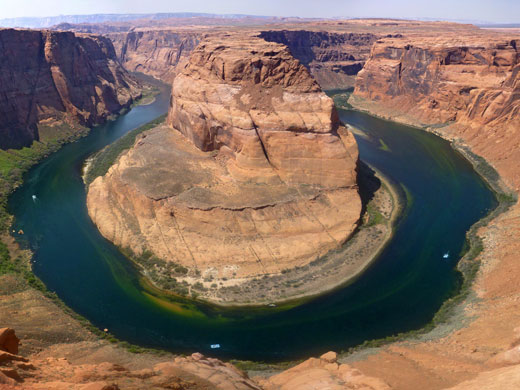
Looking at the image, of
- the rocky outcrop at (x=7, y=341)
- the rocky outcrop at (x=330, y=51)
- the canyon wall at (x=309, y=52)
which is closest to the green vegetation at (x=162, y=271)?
the rocky outcrop at (x=7, y=341)

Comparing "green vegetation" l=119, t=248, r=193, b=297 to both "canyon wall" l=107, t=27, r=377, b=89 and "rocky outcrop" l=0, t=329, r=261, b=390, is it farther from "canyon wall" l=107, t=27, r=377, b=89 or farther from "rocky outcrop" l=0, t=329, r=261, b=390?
"canyon wall" l=107, t=27, r=377, b=89

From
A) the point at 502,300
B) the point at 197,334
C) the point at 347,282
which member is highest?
the point at 502,300

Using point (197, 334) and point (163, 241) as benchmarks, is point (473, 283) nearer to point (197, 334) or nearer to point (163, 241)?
point (197, 334)

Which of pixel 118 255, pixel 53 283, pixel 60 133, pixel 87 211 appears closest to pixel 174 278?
pixel 118 255

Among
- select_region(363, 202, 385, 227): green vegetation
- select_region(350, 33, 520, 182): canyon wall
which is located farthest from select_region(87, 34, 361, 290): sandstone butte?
select_region(350, 33, 520, 182): canyon wall

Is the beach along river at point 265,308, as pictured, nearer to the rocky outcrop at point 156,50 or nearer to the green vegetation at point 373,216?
the green vegetation at point 373,216

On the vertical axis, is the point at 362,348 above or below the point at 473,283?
below

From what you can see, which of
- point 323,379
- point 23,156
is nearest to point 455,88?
point 323,379
